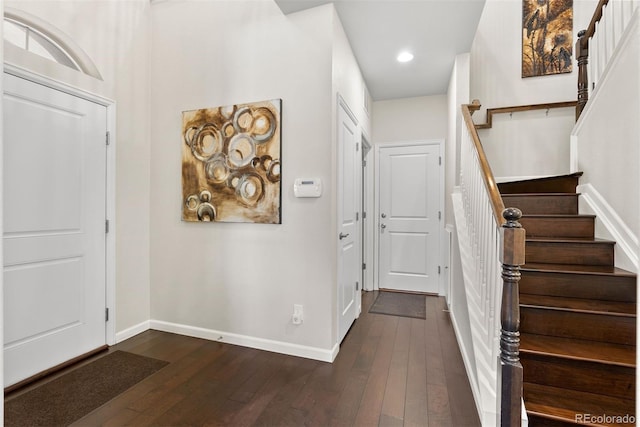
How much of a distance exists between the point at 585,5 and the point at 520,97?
109cm

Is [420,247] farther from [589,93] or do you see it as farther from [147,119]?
[147,119]

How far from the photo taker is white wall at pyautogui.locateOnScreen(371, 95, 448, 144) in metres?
4.25

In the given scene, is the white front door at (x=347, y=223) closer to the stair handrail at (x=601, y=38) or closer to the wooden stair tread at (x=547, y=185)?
the wooden stair tread at (x=547, y=185)

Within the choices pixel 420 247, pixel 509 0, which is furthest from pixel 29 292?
pixel 509 0

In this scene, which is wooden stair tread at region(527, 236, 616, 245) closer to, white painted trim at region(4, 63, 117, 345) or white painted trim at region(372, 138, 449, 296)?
white painted trim at region(372, 138, 449, 296)

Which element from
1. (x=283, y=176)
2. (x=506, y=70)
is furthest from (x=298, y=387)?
(x=506, y=70)

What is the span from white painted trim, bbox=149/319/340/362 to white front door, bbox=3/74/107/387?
52 cm

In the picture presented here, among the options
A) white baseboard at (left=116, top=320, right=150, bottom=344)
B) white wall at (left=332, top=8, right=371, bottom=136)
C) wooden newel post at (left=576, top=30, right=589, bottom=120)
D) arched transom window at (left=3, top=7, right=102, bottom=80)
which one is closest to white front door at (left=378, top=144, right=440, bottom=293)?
white wall at (left=332, top=8, right=371, bottom=136)

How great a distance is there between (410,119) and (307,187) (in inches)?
102

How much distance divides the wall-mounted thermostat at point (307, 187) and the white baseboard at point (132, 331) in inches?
76.7

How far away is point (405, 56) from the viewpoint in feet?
10.7

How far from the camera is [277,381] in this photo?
2.16m

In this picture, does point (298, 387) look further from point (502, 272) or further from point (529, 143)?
point (529, 143)

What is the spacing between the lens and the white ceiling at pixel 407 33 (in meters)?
2.49
